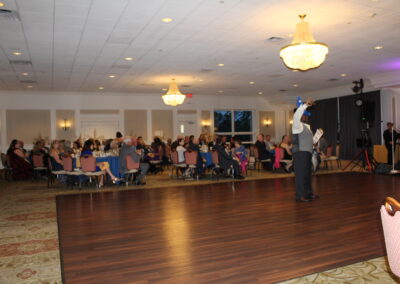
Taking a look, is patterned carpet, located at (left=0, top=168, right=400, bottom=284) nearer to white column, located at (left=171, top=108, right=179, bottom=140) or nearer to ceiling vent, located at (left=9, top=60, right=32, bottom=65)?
ceiling vent, located at (left=9, top=60, right=32, bottom=65)

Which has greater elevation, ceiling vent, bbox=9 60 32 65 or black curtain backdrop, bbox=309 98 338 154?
ceiling vent, bbox=9 60 32 65

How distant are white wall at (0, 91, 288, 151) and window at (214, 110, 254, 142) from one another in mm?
373

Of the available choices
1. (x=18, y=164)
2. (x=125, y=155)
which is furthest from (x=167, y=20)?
(x=18, y=164)

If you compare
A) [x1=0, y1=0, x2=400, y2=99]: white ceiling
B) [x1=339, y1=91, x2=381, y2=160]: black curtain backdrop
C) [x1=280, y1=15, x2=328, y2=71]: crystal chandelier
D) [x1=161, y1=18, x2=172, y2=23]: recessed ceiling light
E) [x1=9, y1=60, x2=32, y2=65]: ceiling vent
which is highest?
[x1=9, y1=60, x2=32, y2=65]: ceiling vent

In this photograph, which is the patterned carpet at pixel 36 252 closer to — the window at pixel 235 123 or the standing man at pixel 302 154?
the standing man at pixel 302 154

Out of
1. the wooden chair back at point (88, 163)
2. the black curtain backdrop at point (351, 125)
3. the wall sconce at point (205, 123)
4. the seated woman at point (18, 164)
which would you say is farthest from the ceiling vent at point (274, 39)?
the wall sconce at point (205, 123)

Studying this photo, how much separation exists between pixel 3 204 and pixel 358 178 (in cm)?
899

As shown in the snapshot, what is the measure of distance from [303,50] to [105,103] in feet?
41.3

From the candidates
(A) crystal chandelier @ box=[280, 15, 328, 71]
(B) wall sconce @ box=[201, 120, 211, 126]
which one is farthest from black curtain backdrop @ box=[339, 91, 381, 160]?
(A) crystal chandelier @ box=[280, 15, 328, 71]

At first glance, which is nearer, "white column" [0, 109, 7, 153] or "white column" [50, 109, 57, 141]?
"white column" [0, 109, 7, 153]

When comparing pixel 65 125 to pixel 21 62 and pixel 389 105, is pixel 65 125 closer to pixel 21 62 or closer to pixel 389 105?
pixel 21 62

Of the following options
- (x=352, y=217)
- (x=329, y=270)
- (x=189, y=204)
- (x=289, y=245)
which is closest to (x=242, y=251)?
(x=289, y=245)

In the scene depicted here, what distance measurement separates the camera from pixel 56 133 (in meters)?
16.9

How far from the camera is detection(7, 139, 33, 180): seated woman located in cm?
1202
